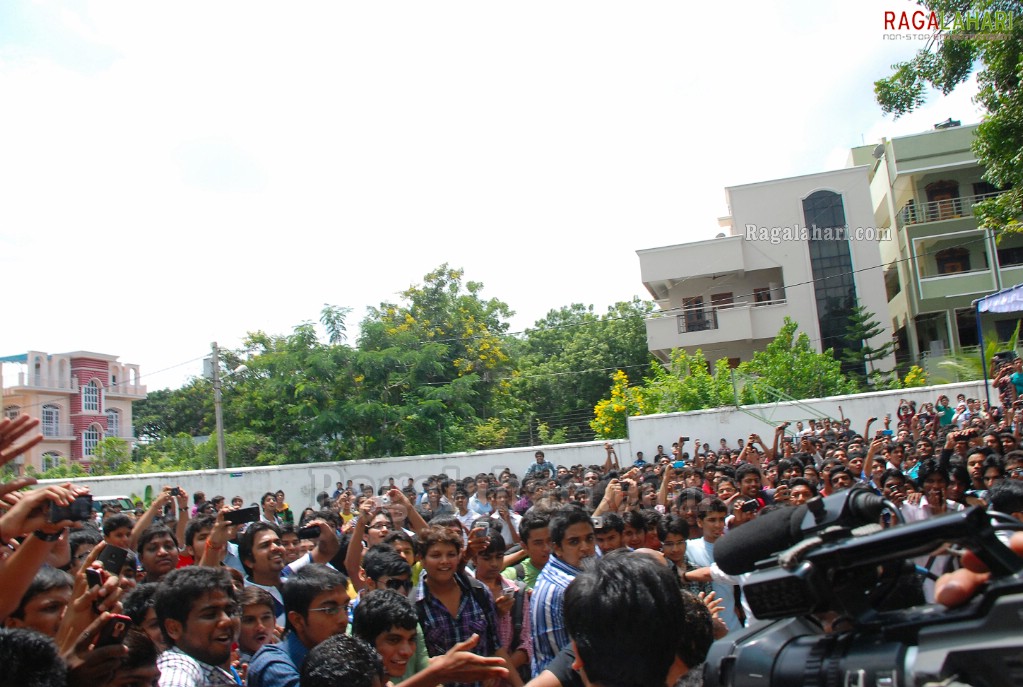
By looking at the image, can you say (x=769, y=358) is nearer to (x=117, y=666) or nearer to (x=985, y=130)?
(x=985, y=130)

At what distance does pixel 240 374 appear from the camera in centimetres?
3428

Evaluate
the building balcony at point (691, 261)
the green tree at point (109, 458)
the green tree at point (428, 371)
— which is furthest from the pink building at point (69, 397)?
the building balcony at point (691, 261)

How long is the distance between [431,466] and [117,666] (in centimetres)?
1817

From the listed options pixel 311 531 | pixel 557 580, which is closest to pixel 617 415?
pixel 311 531

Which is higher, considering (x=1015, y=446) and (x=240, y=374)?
(x=240, y=374)

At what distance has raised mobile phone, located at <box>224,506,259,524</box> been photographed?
4855mm

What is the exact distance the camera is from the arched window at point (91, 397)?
44.9 m

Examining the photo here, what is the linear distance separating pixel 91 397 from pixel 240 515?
45714 mm

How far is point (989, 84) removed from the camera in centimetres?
888

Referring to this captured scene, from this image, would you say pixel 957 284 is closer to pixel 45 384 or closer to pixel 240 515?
pixel 240 515

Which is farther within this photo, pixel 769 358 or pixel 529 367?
pixel 529 367

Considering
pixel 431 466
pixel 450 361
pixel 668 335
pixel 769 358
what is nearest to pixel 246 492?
pixel 431 466

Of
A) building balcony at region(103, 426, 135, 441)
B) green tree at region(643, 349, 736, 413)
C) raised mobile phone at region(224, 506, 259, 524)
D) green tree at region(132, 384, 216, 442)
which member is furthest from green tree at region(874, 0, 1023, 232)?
building balcony at region(103, 426, 135, 441)

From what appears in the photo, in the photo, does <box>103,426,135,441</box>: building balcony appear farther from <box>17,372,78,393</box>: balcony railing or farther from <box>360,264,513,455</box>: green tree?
<box>360,264,513,455</box>: green tree
